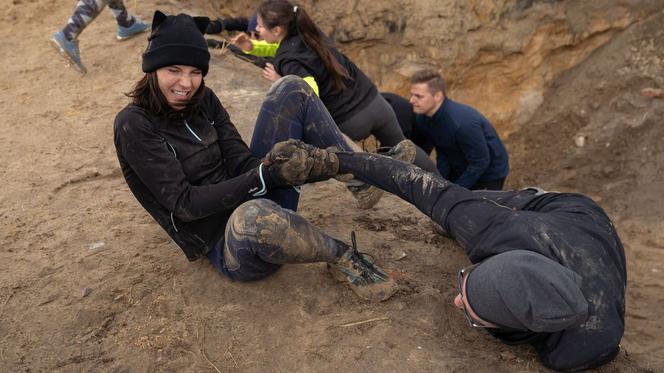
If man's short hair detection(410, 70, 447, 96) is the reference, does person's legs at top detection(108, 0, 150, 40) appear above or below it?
below

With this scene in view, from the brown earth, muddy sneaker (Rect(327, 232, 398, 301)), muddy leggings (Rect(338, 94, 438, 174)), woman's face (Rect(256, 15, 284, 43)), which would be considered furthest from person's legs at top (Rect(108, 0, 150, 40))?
muddy sneaker (Rect(327, 232, 398, 301))

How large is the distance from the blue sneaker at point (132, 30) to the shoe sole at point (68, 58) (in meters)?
0.52

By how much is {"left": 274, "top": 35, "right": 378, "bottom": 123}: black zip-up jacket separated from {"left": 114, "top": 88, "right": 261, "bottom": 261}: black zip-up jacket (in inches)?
37.4

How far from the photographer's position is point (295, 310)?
248 centimetres

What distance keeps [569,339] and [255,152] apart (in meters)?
1.61

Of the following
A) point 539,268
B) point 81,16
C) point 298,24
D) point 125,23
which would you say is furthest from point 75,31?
point 539,268

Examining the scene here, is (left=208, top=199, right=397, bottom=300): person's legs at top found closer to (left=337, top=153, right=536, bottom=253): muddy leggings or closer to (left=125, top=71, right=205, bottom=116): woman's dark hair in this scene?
(left=337, top=153, right=536, bottom=253): muddy leggings

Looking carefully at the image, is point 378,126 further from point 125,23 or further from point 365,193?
point 125,23

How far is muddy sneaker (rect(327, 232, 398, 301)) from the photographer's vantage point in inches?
99.6

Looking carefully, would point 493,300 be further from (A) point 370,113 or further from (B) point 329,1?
(B) point 329,1

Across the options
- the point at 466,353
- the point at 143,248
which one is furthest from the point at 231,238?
the point at 466,353

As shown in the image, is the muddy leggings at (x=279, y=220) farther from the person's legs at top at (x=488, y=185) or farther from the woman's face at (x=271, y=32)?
the person's legs at top at (x=488, y=185)

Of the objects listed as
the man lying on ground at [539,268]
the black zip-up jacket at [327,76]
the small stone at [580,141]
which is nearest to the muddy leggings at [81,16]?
the black zip-up jacket at [327,76]

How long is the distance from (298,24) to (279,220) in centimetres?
168
